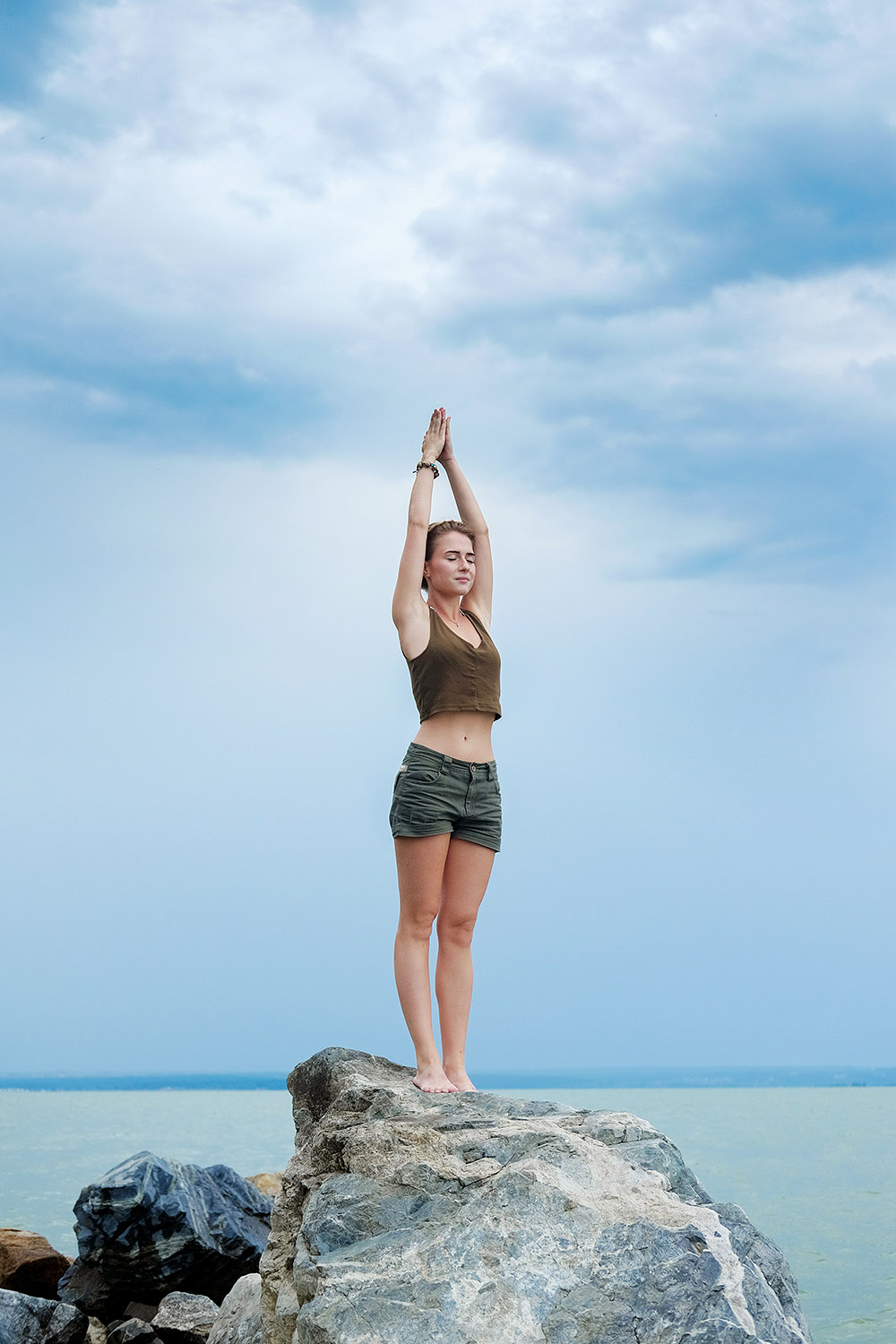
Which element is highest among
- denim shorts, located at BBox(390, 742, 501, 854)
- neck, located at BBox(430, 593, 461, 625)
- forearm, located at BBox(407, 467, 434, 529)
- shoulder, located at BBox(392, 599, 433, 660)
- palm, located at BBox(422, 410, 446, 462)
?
palm, located at BBox(422, 410, 446, 462)

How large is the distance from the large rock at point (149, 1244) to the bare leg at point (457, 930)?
127 inches

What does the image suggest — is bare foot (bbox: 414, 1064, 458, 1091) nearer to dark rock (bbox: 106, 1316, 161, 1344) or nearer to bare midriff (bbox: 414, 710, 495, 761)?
bare midriff (bbox: 414, 710, 495, 761)

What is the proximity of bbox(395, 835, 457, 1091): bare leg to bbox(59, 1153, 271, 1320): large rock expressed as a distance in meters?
Answer: 3.45

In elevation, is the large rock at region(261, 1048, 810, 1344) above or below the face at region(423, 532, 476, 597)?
below

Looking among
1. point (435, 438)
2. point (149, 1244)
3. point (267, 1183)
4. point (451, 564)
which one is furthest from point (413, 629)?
point (267, 1183)

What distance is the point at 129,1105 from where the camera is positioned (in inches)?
1043

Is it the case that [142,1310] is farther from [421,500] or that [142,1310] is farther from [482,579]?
[421,500]

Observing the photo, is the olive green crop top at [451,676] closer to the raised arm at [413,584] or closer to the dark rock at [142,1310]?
the raised arm at [413,584]

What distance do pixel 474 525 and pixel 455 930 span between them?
1.90 metres

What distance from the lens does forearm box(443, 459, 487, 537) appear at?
5836mm

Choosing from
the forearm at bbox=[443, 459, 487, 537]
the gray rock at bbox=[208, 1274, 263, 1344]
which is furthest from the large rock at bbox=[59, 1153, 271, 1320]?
the forearm at bbox=[443, 459, 487, 537]

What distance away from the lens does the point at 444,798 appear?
5.17 m

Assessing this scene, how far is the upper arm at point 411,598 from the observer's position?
538 cm

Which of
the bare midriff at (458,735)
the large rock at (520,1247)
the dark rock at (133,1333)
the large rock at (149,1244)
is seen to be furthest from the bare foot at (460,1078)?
the large rock at (149,1244)
